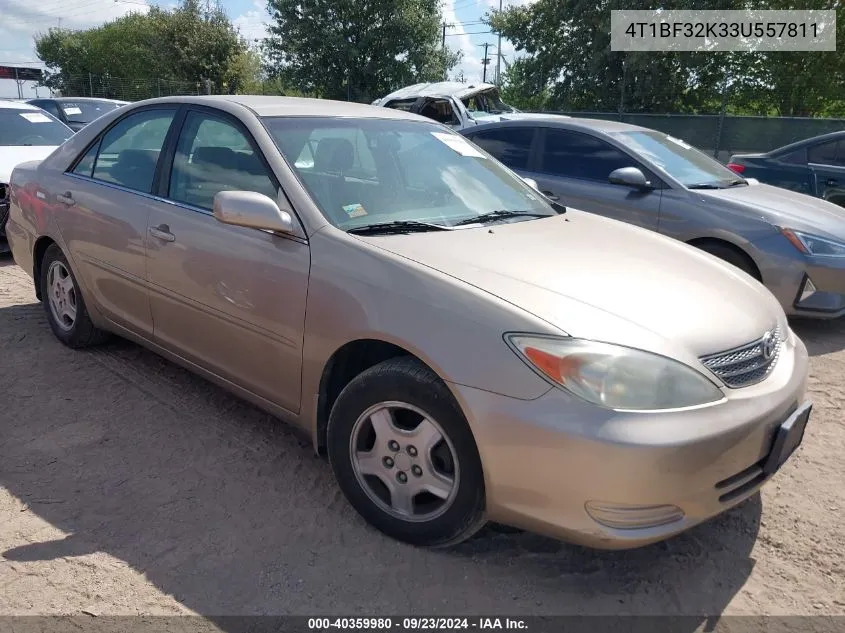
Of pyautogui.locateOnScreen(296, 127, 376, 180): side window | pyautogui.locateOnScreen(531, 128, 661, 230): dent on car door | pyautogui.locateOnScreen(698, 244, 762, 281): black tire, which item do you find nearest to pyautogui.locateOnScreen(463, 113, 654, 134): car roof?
pyautogui.locateOnScreen(531, 128, 661, 230): dent on car door

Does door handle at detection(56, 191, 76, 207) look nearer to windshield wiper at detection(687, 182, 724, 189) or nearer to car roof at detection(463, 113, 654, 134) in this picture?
car roof at detection(463, 113, 654, 134)

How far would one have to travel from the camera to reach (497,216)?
3244mm

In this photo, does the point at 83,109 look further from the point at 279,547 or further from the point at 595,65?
the point at 595,65

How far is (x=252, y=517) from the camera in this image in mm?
2787

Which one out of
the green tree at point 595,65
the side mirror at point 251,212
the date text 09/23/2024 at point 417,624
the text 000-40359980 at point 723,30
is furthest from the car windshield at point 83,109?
the text 000-40359980 at point 723,30

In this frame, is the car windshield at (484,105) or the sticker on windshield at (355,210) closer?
the sticker on windshield at (355,210)

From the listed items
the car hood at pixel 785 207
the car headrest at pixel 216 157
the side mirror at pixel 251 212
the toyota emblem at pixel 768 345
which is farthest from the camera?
the car hood at pixel 785 207

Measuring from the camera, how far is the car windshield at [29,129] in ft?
26.3

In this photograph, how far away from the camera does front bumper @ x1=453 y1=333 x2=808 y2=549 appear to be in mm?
2070

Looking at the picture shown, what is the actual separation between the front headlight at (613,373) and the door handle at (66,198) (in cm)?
310

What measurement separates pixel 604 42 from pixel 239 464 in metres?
22.3

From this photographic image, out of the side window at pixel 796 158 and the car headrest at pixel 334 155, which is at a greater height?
the side window at pixel 796 158

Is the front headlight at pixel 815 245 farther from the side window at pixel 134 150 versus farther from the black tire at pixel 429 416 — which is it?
the side window at pixel 134 150

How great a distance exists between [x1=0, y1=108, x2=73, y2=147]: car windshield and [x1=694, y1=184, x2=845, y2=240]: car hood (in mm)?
7072
